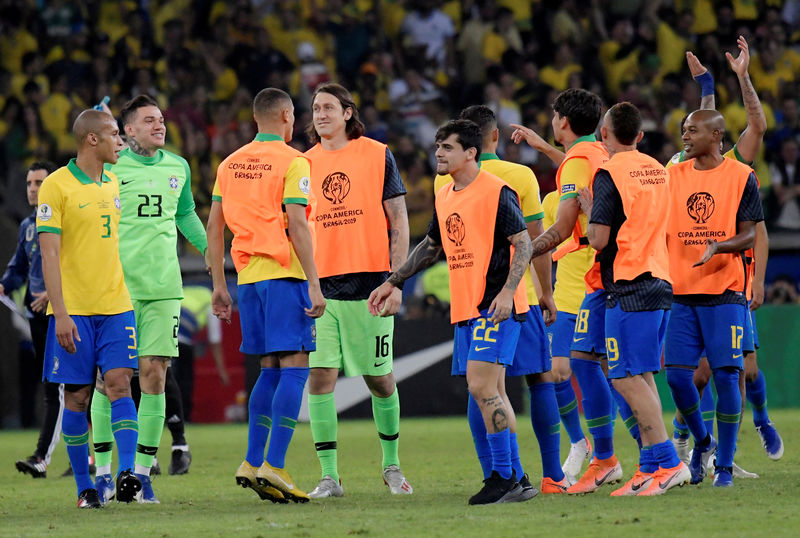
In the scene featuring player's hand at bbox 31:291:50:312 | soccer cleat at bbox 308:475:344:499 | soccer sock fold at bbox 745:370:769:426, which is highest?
player's hand at bbox 31:291:50:312

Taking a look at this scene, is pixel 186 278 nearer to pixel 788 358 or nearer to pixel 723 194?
pixel 788 358

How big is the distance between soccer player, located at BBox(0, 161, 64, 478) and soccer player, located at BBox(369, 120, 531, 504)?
13.3 ft

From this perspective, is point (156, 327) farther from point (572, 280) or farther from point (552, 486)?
point (572, 280)

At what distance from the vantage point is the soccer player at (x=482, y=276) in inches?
274

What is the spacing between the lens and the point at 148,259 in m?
8.03

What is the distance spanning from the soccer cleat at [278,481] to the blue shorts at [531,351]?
1.40 m

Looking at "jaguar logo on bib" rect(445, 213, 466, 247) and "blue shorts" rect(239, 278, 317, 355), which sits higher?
"jaguar logo on bib" rect(445, 213, 466, 247)

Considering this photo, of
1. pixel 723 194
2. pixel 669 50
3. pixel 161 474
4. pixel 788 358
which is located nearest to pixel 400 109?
pixel 669 50

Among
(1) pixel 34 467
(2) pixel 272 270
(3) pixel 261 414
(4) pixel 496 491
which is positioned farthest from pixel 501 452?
(1) pixel 34 467

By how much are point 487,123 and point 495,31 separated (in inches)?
495

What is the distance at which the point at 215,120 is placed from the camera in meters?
19.1

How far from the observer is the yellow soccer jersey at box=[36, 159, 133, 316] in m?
7.18

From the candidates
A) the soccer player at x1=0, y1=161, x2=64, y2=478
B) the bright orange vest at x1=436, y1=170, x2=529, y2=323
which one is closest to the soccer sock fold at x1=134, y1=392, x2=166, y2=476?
the bright orange vest at x1=436, y1=170, x2=529, y2=323

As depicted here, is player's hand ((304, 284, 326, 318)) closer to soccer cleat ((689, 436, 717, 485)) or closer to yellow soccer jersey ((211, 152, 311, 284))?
yellow soccer jersey ((211, 152, 311, 284))
